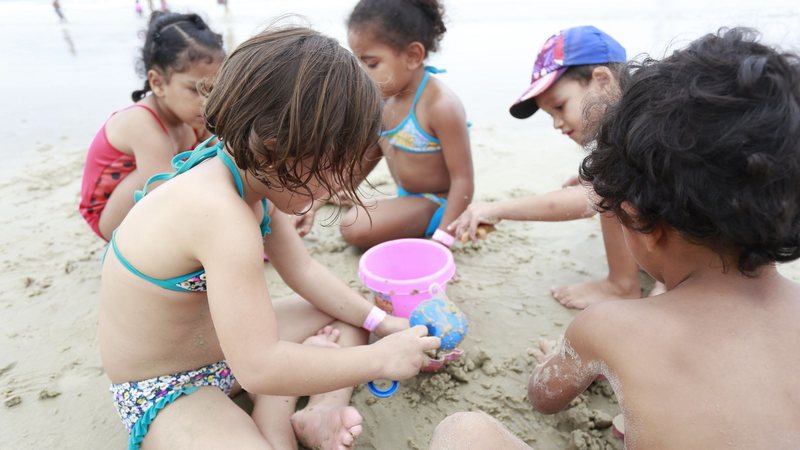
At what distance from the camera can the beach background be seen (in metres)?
1.79

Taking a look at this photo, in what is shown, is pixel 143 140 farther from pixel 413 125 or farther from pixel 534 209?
pixel 534 209

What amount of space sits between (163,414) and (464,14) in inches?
388

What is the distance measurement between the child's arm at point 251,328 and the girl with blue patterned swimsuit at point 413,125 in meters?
1.18

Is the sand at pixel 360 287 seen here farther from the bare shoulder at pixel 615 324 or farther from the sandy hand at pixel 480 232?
the bare shoulder at pixel 615 324

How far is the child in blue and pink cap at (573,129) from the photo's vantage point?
2.21m

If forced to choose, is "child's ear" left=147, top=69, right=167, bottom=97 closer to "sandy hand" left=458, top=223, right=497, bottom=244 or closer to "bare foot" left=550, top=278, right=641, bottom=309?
"sandy hand" left=458, top=223, right=497, bottom=244

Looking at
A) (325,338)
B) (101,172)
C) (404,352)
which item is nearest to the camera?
(404,352)

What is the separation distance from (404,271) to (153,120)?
1490mm

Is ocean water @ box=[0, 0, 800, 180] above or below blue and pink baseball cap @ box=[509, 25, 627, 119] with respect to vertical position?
below

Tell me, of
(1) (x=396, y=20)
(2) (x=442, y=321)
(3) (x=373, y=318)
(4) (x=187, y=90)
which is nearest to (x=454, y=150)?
(1) (x=396, y=20)

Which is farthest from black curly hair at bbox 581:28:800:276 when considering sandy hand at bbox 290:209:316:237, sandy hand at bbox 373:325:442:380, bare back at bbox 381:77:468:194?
sandy hand at bbox 290:209:316:237

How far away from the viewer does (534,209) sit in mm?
2266

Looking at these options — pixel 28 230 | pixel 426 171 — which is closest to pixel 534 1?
pixel 426 171

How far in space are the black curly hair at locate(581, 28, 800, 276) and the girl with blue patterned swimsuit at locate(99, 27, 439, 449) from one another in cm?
64
